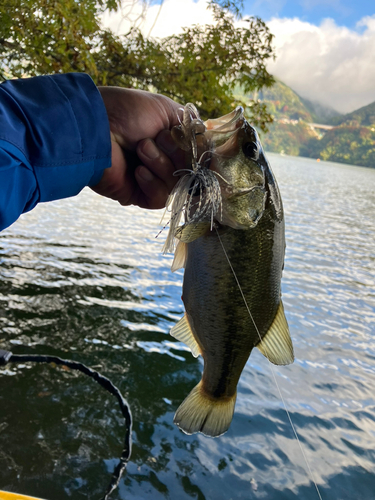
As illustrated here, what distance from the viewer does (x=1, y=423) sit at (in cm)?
439

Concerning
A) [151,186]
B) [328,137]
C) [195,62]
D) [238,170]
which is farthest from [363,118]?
[238,170]

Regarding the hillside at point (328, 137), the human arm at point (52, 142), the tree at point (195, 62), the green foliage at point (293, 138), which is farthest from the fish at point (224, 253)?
the green foliage at point (293, 138)

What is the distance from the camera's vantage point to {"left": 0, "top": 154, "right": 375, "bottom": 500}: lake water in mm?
4125

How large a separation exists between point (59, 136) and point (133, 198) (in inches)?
37.5

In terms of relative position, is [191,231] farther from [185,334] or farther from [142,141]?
[185,334]

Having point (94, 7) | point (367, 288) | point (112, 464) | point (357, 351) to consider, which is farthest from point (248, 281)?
point (367, 288)

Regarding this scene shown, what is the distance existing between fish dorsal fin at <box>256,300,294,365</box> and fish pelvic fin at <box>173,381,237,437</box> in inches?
17.9

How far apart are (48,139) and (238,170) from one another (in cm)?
92

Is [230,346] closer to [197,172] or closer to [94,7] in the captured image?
[197,172]

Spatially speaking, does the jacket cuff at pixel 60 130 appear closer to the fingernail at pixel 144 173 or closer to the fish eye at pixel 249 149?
the fingernail at pixel 144 173

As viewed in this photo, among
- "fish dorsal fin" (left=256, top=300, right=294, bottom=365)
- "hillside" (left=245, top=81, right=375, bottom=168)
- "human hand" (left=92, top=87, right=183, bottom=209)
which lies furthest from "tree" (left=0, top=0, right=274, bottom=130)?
"hillside" (left=245, top=81, right=375, bottom=168)

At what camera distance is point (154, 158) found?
241 cm

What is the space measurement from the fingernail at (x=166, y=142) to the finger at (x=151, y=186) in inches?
6.4

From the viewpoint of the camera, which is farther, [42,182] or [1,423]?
[1,423]
